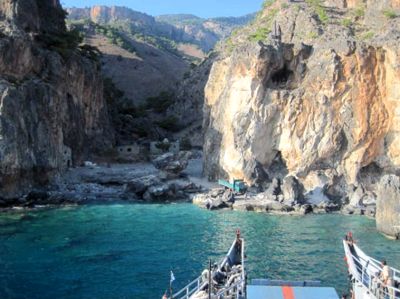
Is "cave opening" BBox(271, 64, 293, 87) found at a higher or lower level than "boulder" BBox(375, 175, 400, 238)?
higher

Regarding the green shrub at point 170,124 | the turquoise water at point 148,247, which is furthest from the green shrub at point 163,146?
the turquoise water at point 148,247

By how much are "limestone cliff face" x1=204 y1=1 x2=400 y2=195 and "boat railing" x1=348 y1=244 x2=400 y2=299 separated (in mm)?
25854

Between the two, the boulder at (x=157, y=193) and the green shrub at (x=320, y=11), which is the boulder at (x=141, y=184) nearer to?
the boulder at (x=157, y=193)

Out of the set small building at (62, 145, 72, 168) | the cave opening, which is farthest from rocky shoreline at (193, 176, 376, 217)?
small building at (62, 145, 72, 168)

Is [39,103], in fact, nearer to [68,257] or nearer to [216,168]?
[216,168]

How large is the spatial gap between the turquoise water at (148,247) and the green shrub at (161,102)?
173ft

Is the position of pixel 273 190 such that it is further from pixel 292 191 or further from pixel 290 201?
pixel 290 201

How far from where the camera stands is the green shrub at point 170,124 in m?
83.7

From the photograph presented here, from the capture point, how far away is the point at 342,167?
1810 inches

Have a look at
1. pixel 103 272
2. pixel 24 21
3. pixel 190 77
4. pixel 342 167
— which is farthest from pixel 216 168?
pixel 190 77

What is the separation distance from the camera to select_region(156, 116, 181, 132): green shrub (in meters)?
83.7

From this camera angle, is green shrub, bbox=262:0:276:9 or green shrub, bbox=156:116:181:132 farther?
green shrub, bbox=262:0:276:9

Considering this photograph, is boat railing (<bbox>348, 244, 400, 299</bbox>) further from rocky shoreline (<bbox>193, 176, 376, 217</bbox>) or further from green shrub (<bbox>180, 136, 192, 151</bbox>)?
green shrub (<bbox>180, 136, 192, 151</bbox>)

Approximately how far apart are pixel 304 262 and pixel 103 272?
10415 mm
